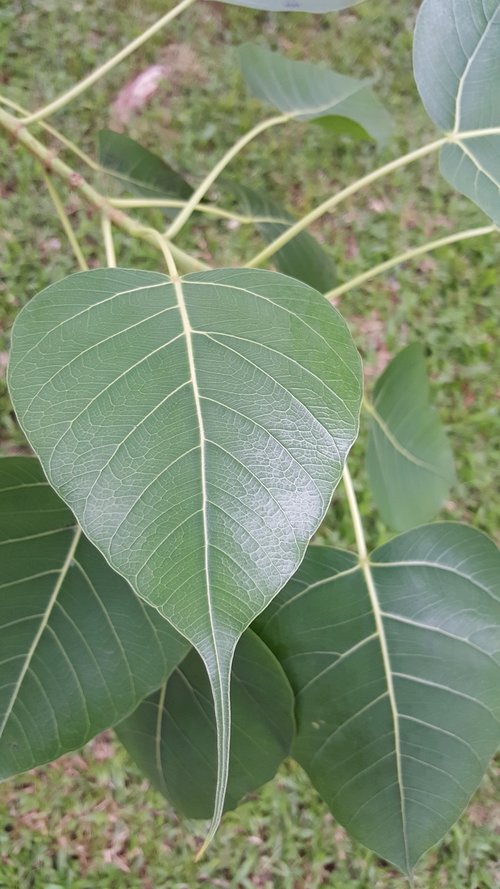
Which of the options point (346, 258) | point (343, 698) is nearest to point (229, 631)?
point (343, 698)

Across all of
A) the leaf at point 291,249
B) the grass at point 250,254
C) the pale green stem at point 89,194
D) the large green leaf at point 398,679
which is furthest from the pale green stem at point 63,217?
the grass at point 250,254

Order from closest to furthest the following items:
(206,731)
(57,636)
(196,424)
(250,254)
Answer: (196,424), (57,636), (206,731), (250,254)

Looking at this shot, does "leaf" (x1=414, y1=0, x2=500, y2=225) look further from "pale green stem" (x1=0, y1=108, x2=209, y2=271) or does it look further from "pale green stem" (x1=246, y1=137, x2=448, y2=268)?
"pale green stem" (x1=0, y1=108, x2=209, y2=271)

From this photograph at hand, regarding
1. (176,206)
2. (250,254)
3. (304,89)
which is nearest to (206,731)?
(176,206)

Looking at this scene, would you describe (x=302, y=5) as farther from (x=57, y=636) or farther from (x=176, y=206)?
(x=57, y=636)

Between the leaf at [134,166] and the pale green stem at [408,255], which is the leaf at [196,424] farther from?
the leaf at [134,166]

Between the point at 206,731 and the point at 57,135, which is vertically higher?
the point at 57,135
